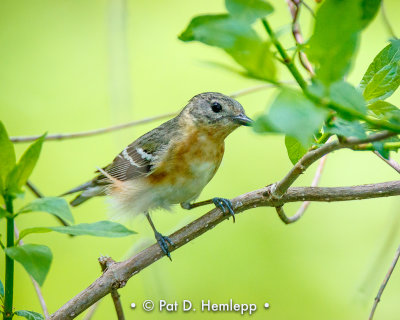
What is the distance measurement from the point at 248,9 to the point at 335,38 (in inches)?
4.0

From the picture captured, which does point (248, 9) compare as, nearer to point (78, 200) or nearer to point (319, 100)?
point (319, 100)

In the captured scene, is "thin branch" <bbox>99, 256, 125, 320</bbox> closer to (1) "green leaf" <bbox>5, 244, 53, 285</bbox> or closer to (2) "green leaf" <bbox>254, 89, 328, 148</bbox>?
(1) "green leaf" <bbox>5, 244, 53, 285</bbox>

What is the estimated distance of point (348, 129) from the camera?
75 cm

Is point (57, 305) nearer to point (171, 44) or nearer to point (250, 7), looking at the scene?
point (171, 44)

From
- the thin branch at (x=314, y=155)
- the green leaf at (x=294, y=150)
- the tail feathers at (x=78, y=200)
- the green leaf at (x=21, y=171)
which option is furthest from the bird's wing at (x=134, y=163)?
the green leaf at (x=21, y=171)

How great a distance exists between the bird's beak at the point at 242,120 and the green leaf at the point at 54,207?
149 centimetres

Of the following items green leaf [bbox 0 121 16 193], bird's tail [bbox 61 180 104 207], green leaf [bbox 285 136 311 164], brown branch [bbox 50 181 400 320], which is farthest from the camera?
bird's tail [bbox 61 180 104 207]

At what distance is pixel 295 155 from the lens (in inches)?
43.6

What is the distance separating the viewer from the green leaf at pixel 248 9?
24.3 inches

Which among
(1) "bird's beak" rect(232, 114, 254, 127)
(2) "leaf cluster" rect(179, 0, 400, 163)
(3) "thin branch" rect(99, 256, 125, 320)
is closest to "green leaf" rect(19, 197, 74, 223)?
(2) "leaf cluster" rect(179, 0, 400, 163)

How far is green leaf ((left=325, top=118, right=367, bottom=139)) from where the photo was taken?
0.73 meters

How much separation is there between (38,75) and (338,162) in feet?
6.91

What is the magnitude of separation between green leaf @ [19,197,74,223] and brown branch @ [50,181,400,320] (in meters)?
0.56

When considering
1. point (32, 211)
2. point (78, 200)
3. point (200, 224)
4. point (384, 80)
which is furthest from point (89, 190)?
point (384, 80)
